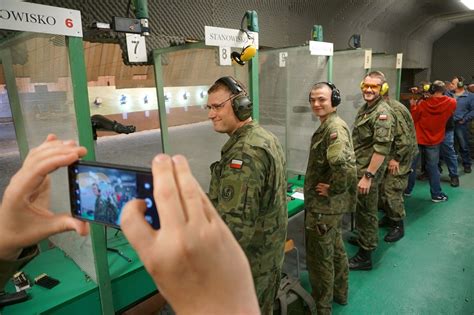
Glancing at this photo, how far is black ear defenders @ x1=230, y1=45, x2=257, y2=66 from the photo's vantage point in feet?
5.70

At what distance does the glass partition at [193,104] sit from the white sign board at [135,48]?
0.64 metres

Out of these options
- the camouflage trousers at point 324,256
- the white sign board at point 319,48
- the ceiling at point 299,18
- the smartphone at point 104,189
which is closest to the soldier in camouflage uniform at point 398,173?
the white sign board at point 319,48

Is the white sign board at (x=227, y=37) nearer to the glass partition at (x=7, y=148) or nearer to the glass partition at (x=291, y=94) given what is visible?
the glass partition at (x=291, y=94)

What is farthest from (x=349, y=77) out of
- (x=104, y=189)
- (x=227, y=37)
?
(x=104, y=189)

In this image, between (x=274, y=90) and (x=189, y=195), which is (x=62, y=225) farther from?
(x=274, y=90)

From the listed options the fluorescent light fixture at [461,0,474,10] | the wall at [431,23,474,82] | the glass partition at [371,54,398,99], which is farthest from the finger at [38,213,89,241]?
the wall at [431,23,474,82]

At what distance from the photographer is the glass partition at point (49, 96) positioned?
44.8 inches

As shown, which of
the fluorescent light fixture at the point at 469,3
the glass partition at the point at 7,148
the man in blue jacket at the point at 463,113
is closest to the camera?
the glass partition at the point at 7,148

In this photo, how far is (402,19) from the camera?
540cm

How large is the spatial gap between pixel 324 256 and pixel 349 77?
2016 mm

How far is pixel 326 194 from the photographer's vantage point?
6.66ft

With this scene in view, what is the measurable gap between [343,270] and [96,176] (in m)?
2.07

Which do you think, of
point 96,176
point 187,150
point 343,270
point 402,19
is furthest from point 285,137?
point 402,19

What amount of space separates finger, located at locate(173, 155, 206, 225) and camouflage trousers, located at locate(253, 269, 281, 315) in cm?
127
